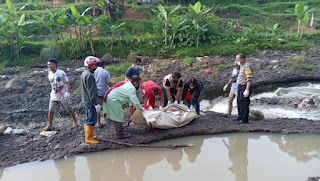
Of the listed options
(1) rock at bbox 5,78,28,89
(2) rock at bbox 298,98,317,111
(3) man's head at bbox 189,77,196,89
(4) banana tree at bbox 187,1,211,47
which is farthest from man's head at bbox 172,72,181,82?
(4) banana tree at bbox 187,1,211,47

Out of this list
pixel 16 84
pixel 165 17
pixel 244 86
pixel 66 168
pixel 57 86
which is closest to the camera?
pixel 66 168

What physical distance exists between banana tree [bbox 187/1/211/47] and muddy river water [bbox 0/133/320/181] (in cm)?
761

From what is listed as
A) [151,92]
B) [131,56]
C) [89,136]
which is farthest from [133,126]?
[131,56]

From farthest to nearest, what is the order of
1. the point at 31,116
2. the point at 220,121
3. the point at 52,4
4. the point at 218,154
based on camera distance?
the point at 52,4
the point at 31,116
the point at 220,121
the point at 218,154

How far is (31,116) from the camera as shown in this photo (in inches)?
283

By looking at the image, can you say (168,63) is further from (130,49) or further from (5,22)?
(5,22)

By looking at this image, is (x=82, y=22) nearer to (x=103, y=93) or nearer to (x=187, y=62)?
(x=187, y=62)

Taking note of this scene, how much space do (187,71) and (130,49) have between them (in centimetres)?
357

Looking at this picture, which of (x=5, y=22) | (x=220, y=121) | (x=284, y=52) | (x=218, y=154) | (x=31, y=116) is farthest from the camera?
(x=284, y=52)

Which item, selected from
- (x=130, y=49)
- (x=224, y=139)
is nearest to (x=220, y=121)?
(x=224, y=139)

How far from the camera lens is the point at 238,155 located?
5488 mm

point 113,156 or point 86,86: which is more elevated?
point 86,86

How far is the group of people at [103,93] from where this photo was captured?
16.7ft

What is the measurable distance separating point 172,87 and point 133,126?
1.21 meters
